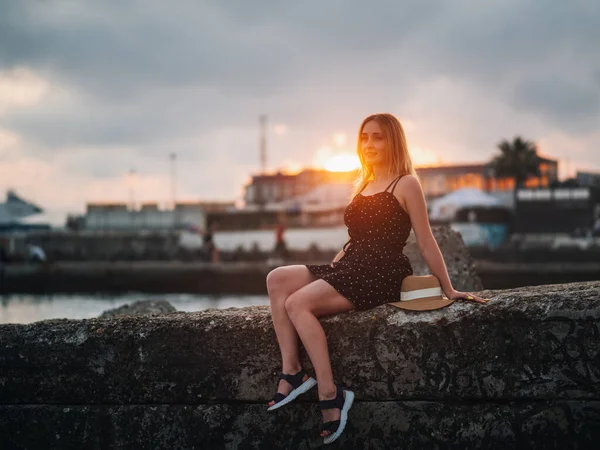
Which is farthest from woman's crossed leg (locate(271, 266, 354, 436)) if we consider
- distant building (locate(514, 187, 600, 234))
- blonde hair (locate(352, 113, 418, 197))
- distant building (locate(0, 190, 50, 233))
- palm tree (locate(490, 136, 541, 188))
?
palm tree (locate(490, 136, 541, 188))

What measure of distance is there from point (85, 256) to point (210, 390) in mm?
36287

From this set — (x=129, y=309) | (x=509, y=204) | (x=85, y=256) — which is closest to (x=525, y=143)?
(x=509, y=204)

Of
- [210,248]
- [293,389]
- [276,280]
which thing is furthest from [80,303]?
[293,389]

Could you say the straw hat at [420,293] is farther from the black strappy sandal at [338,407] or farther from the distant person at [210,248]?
the distant person at [210,248]

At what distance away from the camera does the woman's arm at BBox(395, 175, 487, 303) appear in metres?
3.83

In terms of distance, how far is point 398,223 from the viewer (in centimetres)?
392

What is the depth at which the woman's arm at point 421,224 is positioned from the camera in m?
3.83

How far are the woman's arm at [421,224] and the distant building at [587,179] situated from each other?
66319mm

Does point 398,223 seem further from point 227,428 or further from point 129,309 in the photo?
point 129,309

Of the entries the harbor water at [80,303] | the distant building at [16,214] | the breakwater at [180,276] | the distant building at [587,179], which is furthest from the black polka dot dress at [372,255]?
the distant building at [587,179]

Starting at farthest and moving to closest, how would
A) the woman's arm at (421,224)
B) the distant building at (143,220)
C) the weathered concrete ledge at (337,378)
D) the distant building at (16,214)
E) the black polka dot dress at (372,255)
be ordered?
the distant building at (143,220)
the distant building at (16,214)
the woman's arm at (421,224)
the black polka dot dress at (372,255)
the weathered concrete ledge at (337,378)

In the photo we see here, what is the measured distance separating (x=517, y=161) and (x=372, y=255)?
8619 cm

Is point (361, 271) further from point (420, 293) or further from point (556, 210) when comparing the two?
point (556, 210)

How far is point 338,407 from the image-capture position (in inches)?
139
